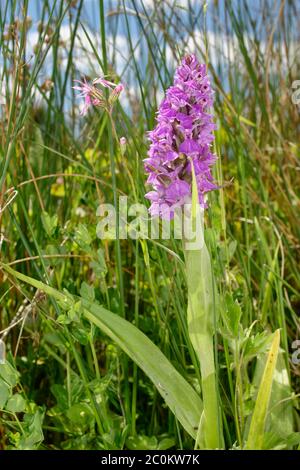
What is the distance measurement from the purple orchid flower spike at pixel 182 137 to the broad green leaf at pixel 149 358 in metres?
0.13

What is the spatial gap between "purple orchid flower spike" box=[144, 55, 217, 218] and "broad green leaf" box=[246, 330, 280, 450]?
16 centimetres

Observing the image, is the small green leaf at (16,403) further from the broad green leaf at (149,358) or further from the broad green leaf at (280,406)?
the broad green leaf at (280,406)

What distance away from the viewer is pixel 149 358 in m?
0.68

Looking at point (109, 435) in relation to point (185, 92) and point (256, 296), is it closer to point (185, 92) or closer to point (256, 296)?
point (185, 92)

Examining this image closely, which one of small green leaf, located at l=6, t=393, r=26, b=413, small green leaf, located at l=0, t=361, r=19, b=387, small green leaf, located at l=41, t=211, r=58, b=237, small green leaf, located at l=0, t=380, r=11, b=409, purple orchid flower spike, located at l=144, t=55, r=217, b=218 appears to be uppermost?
purple orchid flower spike, located at l=144, t=55, r=217, b=218

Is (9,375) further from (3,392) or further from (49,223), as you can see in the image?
(49,223)

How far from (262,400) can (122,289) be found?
242 mm

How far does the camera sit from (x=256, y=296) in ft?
3.77

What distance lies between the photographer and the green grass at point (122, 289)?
0.74 m

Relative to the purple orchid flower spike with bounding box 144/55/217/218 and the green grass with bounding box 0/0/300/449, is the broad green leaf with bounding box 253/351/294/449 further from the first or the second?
the purple orchid flower spike with bounding box 144/55/217/218

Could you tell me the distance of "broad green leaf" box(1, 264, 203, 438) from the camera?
0.68 m

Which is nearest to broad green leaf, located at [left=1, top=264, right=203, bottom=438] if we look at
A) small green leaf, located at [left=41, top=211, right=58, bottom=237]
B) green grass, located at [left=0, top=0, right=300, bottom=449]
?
green grass, located at [left=0, top=0, right=300, bottom=449]

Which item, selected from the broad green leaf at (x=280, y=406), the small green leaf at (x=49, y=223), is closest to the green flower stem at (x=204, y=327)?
the broad green leaf at (x=280, y=406)
